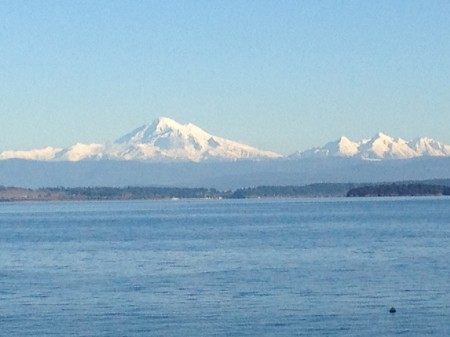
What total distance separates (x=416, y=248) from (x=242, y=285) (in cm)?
1833

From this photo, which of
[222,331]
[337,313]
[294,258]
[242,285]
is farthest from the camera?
[294,258]

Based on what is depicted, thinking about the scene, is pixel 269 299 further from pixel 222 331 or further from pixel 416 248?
pixel 416 248

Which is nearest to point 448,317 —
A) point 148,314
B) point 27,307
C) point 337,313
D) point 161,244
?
point 337,313

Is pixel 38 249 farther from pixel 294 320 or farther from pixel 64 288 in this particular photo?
pixel 294 320

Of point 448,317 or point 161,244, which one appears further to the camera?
point 161,244

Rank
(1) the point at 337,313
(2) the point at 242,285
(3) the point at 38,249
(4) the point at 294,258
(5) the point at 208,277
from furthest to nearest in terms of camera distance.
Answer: (3) the point at 38,249, (4) the point at 294,258, (5) the point at 208,277, (2) the point at 242,285, (1) the point at 337,313

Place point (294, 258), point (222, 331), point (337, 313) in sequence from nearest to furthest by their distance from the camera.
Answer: point (222, 331), point (337, 313), point (294, 258)

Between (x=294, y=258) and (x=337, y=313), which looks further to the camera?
(x=294, y=258)

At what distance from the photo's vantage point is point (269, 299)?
33.9 metres

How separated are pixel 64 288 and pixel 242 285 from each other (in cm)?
573

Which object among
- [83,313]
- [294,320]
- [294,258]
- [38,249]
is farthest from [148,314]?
[38,249]

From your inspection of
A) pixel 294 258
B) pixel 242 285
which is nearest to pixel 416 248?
pixel 294 258

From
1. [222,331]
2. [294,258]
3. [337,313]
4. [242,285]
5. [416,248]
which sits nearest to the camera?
[222,331]

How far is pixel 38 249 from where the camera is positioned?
196 ft
